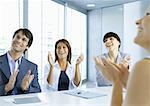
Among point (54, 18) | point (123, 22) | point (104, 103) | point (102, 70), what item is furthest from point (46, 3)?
point (102, 70)

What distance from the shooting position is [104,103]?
149 centimetres

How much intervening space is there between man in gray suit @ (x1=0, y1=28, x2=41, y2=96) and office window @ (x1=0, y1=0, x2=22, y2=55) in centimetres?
140

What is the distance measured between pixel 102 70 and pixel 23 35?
4.63ft

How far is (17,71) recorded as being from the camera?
1980 mm

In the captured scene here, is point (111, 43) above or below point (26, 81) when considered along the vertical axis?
above

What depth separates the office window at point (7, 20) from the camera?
346cm

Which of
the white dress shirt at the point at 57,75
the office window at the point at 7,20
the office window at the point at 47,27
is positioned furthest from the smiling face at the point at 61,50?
the office window at the point at 7,20

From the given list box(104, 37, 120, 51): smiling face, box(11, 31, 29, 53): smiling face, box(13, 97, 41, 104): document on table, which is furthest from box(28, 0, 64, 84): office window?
box(13, 97, 41, 104): document on table

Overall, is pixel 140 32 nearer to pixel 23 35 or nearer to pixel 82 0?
pixel 23 35

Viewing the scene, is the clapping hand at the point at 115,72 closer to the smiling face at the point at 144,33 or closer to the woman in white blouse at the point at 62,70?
the smiling face at the point at 144,33

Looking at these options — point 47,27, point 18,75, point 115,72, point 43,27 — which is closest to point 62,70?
point 18,75

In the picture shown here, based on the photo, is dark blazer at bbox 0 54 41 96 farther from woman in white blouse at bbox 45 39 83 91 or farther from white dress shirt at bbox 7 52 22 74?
woman in white blouse at bbox 45 39 83 91

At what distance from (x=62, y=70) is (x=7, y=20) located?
65.7 inches

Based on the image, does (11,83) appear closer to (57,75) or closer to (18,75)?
(18,75)
